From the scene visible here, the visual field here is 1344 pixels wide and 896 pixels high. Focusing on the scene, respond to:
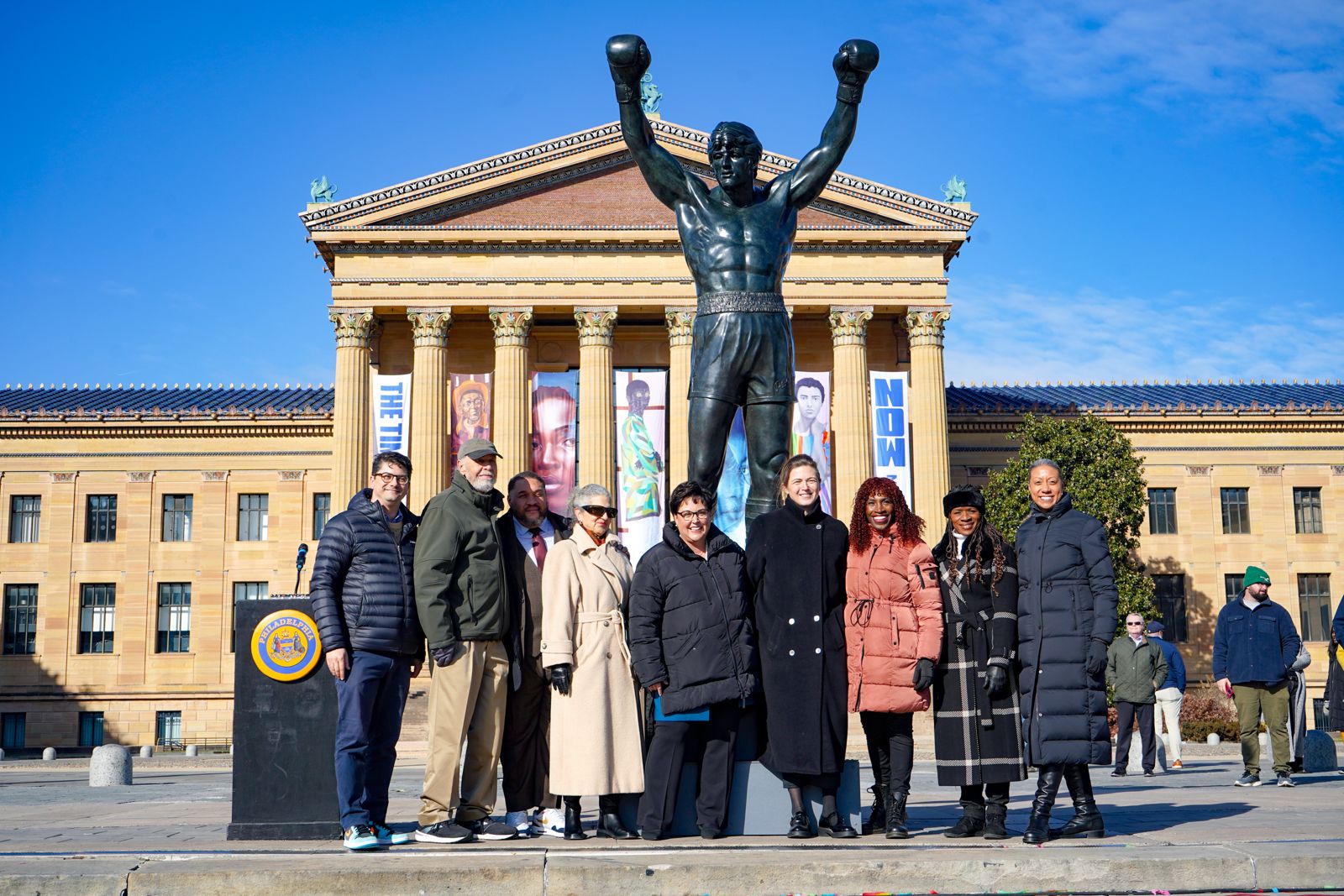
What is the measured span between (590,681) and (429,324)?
39734 millimetres

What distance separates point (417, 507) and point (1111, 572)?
38.6 metres

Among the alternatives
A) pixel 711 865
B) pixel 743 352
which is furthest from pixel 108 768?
pixel 711 865

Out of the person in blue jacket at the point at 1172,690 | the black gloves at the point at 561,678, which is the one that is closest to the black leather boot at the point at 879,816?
the black gloves at the point at 561,678

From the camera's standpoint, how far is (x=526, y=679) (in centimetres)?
960

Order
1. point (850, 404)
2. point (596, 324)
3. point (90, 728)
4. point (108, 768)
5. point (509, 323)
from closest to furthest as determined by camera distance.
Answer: point (108, 768), point (850, 404), point (596, 324), point (509, 323), point (90, 728)

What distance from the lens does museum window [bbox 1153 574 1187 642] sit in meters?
Answer: 53.0

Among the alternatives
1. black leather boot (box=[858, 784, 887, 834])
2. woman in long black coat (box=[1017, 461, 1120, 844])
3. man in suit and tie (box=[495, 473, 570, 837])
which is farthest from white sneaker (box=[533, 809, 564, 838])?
woman in long black coat (box=[1017, 461, 1120, 844])

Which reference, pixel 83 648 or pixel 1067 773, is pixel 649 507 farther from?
pixel 1067 773

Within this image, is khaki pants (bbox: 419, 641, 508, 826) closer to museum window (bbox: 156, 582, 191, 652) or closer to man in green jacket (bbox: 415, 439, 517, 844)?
man in green jacket (bbox: 415, 439, 517, 844)

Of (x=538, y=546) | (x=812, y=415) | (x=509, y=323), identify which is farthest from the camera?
(x=509, y=323)

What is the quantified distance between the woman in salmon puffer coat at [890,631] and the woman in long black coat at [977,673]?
0.61ft

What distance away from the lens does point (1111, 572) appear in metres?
9.20

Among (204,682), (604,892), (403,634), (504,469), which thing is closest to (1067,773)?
(604,892)

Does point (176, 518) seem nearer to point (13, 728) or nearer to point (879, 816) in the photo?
point (13, 728)
